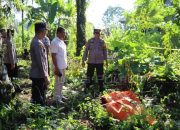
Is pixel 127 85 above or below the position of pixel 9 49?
below

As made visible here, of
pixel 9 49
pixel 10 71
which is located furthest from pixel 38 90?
pixel 10 71

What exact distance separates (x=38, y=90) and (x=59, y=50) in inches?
49.0

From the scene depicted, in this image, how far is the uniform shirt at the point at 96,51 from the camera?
10625 mm

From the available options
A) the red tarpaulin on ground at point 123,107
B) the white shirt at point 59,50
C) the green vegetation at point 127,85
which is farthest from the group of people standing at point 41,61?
the red tarpaulin on ground at point 123,107

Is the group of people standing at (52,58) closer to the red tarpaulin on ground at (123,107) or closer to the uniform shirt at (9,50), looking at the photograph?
the uniform shirt at (9,50)

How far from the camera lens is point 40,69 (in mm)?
7629

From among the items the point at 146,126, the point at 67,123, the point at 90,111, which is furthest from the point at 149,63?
the point at 67,123

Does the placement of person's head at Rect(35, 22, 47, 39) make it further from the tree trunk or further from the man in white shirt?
the tree trunk

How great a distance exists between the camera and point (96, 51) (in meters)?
10.6

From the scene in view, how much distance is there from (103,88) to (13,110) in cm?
384

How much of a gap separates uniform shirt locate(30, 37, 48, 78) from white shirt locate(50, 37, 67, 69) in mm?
992

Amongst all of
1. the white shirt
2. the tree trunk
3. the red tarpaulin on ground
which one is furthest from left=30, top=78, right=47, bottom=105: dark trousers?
the tree trunk

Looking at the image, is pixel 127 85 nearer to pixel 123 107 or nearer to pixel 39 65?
pixel 123 107

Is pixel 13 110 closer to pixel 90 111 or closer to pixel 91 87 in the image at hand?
pixel 90 111
